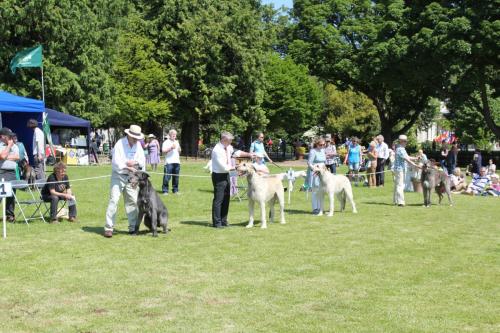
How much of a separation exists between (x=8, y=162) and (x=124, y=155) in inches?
121

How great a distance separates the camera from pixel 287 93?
51406 millimetres

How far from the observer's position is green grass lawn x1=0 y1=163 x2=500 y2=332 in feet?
21.2

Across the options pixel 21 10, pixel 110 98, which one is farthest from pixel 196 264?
pixel 110 98

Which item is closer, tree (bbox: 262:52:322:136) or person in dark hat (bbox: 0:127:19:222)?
person in dark hat (bbox: 0:127:19:222)

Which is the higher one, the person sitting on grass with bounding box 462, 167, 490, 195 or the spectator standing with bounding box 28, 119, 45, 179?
the spectator standing with bounding box 28, 119, 45, 179

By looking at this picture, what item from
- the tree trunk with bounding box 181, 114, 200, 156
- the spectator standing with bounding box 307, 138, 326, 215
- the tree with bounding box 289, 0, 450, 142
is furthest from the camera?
the tree trunk with bounding box 181, 114, 200, 156

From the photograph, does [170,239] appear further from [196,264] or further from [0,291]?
[0,291]

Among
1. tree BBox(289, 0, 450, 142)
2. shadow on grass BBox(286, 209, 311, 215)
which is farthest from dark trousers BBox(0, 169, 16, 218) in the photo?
tree BBox(289, 0, 450, 142)

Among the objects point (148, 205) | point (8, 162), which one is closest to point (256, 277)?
point (148, 205)

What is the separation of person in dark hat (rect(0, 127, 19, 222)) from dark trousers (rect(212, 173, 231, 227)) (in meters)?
4.19

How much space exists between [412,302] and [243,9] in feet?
151

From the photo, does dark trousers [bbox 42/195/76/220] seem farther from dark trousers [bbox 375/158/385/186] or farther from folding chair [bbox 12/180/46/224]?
dark trousers [bbox 375/158/385/186]

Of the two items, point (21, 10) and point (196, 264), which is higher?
point (21, 10)

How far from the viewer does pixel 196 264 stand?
30.3 feet
